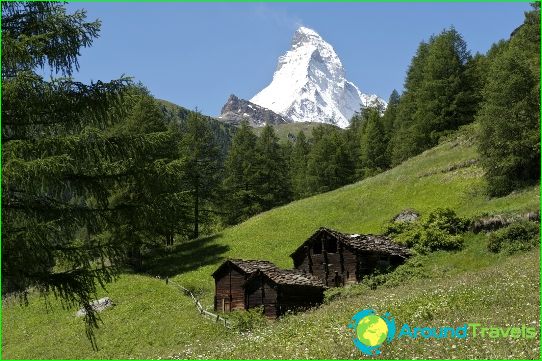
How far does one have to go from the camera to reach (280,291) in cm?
3238

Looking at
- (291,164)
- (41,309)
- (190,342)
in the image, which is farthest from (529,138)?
(291,164)

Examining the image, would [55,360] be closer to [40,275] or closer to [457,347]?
[40,275]

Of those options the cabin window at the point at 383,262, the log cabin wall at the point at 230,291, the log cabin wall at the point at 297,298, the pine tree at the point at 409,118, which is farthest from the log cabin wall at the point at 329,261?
the pine tree at the point at 409,118

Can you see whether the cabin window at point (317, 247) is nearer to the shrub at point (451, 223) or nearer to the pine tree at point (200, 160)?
the shrub at point (451, 223)

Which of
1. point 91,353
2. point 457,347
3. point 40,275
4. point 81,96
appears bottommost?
point 91,353

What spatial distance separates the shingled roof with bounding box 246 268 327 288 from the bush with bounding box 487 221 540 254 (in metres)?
11.3

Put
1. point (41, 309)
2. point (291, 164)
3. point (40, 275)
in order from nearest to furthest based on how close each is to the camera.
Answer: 1. point (40, 275)
2. point (41, 309)
3. point (291, 164)

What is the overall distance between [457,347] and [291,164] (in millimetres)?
85207

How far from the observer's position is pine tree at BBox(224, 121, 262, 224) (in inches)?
2665

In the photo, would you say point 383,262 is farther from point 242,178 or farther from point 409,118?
point 409,118

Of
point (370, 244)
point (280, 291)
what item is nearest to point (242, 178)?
point (370, 244)

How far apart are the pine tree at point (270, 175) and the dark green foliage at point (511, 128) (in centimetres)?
3190

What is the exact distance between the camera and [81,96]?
37.1 ft

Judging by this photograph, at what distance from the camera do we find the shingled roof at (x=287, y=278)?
107 feet
